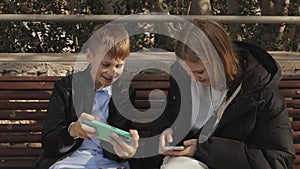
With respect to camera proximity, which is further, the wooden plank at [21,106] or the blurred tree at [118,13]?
the blurred tree at [118,13]

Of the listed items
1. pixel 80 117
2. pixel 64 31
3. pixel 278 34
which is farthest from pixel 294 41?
pixel 80 117

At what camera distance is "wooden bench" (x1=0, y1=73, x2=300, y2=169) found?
12.2ft

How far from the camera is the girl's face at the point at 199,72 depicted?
9.72 ft

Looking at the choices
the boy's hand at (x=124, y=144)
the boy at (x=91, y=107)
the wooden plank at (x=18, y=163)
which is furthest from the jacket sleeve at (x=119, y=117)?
the wooden plank at (x=18, y=163)

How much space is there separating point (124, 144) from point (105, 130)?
0.39 feet

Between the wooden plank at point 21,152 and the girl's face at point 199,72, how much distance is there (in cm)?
123

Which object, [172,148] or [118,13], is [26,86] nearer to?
[172,148]

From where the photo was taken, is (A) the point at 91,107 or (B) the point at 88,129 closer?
(B) the point at 88,129

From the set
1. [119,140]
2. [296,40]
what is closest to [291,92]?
[119,140]

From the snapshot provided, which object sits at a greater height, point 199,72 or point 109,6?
point 199,72

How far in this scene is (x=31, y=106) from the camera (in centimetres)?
379

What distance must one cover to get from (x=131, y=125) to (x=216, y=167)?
0.69m

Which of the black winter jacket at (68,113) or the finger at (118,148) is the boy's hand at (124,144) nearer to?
the finger at (118,148)

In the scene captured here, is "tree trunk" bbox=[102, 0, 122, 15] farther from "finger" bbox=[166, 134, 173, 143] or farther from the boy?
"finger" bbox=[166, 134, 173, 143]
